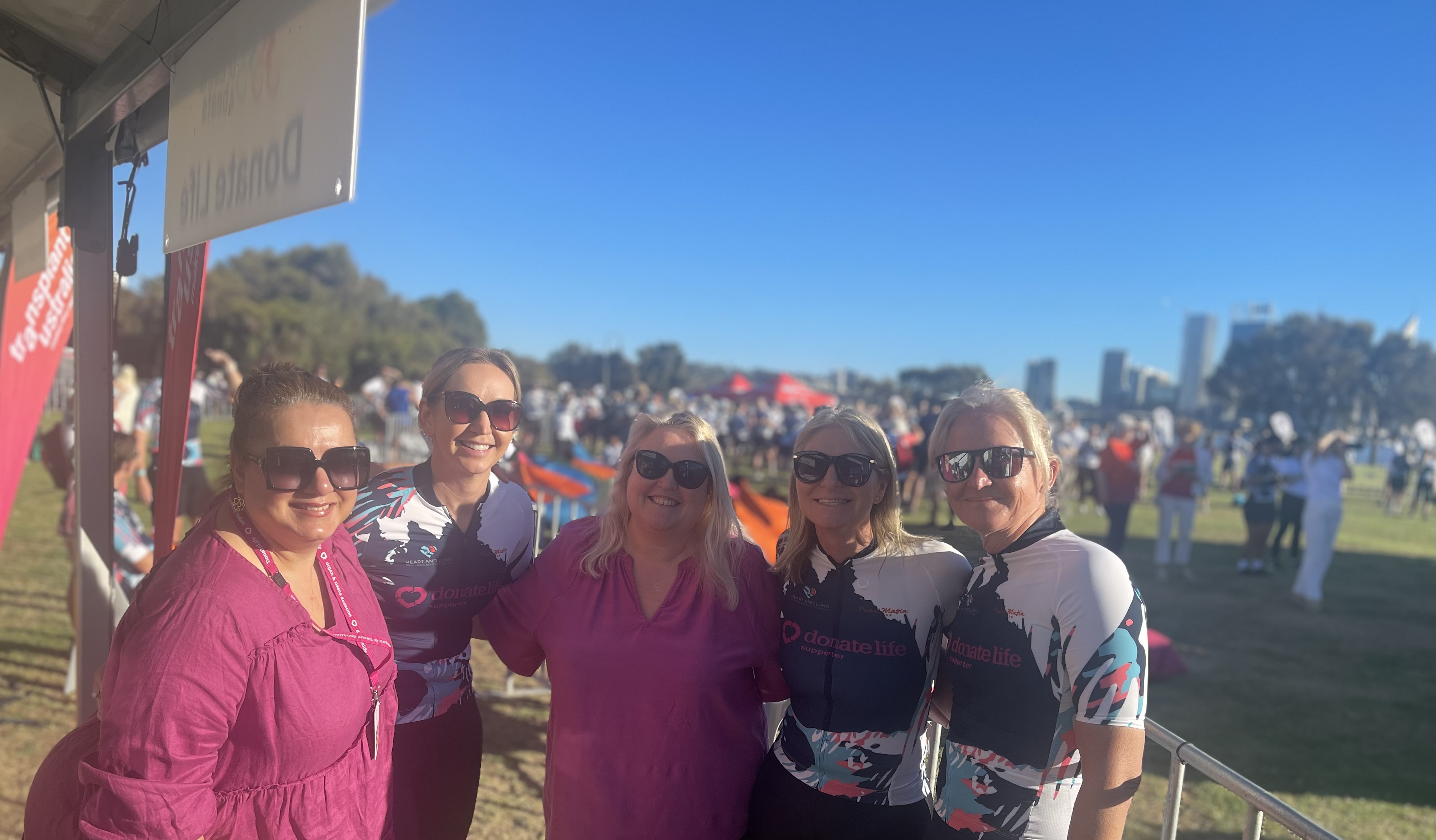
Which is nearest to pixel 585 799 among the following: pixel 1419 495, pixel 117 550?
pixel 117 550

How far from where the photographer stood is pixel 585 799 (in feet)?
6.53

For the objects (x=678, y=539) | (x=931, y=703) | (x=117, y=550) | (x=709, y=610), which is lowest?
(x=117, y=550)

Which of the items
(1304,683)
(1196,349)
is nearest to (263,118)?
(1304,683)

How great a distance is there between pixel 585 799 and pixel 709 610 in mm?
609

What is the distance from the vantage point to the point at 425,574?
2148 mm

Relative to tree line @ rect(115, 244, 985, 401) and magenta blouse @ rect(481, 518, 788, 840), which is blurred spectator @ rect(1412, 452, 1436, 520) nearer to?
tree line @ rect(115, 244, 985, 401)

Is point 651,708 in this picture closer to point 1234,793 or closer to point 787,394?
point 1234,793

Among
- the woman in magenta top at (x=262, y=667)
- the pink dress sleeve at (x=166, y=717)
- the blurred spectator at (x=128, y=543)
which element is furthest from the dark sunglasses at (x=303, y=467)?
the blurred spectator at (x=128, y=543)

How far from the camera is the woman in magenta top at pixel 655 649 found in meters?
1.96

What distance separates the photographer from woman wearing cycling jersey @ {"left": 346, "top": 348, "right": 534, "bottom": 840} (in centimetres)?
214

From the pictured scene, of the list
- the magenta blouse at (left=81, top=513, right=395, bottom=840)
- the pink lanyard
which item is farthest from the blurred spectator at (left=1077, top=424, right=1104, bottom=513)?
the magenta blouse at (left=81, top=513, right=395, bottom=840)

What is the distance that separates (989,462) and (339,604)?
1595 mm

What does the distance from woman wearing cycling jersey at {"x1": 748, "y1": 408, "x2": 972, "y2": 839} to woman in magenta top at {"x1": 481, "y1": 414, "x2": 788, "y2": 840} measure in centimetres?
12

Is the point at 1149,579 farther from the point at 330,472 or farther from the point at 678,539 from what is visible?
the point at 330,472
